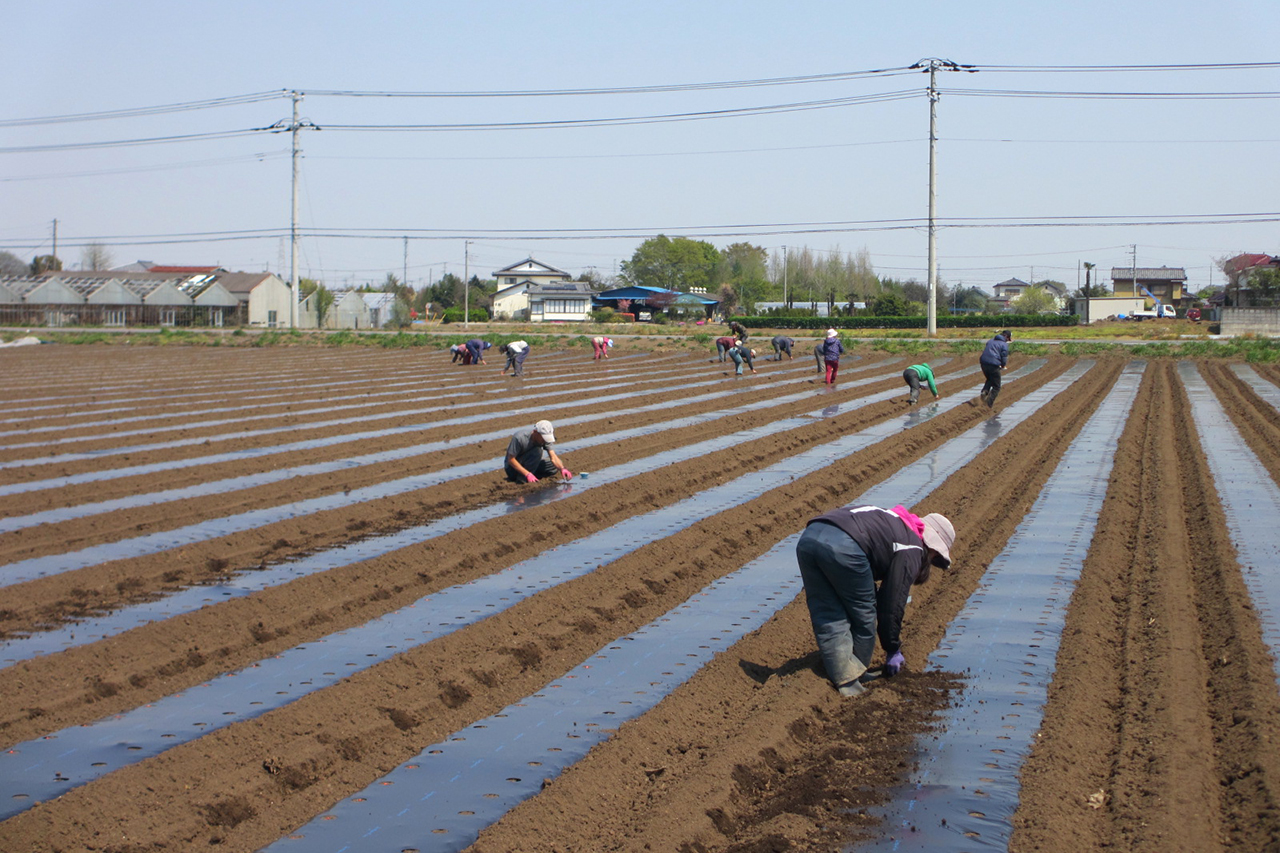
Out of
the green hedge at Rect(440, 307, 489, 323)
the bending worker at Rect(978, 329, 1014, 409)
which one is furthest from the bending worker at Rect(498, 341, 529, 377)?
the green hedge at Rect(440, 307, 489, 323)

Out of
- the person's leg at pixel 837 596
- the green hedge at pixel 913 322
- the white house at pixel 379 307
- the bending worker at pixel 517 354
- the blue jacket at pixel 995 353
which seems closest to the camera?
the person's leg at pixel 837 596

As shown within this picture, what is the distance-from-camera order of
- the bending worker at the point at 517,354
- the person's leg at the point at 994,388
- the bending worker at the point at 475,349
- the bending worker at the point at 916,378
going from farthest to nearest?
the bending worker at the point at 475,349, the bending worker at the point at 517,354, the bending worker at the point at 916,378, the person's leg at the point at 994,388

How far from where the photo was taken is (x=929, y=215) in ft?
135

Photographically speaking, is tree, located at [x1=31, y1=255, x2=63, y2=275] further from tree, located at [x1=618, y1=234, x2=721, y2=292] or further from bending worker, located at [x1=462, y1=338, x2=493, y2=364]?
bending worker, located at [x1=462, y1=338, x2=493, y2=364]

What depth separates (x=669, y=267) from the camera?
121 m

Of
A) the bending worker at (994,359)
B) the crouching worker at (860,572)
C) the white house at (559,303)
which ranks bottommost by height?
the crouching worker at (860,572)

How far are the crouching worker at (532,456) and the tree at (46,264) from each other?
107589 millimetres

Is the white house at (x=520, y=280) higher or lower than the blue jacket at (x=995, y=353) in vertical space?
higher

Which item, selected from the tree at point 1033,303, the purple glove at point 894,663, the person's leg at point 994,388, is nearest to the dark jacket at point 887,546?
the purple glove at point 894,663

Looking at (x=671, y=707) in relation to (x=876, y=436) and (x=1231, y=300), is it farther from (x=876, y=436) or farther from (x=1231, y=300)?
(x=1231, y=300)

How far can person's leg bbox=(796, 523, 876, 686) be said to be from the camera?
18.1ft

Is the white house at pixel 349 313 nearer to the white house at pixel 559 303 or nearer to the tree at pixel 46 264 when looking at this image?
the white house at pixel 559 303

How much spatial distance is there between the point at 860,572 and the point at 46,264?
11670 cm

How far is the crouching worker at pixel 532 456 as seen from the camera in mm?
11453
